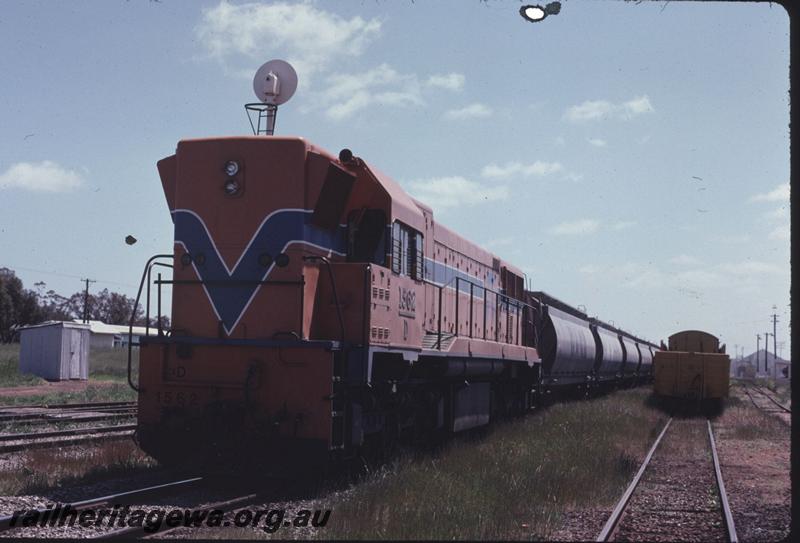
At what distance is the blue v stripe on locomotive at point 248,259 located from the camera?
10.0m

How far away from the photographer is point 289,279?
32.6 feet

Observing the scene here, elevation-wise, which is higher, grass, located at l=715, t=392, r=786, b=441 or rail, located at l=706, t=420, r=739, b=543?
rail, located at l=706, t=420, r=739, b=543

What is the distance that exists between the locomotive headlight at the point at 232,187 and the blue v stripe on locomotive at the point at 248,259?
0.54m

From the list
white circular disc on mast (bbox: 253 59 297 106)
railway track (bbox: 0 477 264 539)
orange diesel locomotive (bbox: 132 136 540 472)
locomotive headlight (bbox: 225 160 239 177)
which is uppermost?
white circular disc on mast (bbox: 253 59 297 106)

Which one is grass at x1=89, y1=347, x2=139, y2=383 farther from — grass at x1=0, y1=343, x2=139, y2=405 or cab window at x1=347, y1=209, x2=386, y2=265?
cab window at x1=347, y1=209, x2=386, y2=265

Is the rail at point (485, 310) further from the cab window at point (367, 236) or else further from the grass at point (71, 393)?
the grass at point (71, 393)

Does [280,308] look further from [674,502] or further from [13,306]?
[13,306]

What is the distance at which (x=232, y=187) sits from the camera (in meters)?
10.3

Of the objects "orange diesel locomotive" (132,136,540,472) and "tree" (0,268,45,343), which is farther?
"tree" (0,268,45,343)

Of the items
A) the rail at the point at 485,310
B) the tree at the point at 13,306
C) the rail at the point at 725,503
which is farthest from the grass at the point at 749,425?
the tree at the point at 13,306

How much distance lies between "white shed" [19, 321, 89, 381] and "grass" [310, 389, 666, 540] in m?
26.5

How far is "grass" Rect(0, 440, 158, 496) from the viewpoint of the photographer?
9.38m
